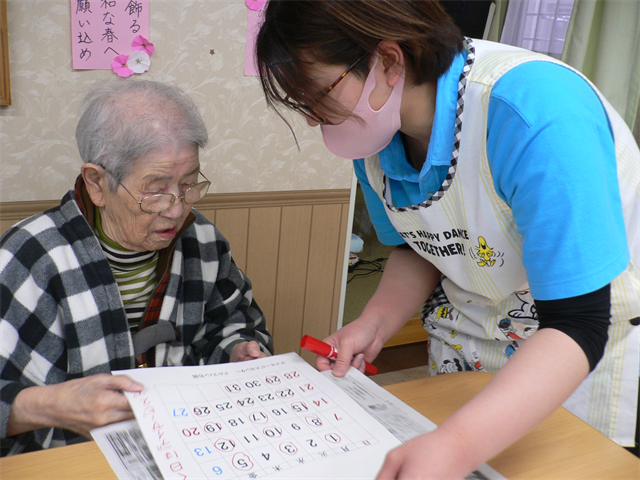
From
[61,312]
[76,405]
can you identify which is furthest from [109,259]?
[76,405]

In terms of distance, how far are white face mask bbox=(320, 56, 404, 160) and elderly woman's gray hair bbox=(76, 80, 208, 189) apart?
14.8 inches

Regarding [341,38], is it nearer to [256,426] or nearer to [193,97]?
→ [256,426]

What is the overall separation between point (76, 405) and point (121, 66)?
1.20 m

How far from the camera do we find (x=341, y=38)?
79 centimetres

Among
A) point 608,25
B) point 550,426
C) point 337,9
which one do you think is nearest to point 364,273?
point 608,25

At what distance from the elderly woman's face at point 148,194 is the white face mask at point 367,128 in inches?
14.5

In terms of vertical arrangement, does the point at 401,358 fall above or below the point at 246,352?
below

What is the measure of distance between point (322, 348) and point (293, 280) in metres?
A: 1.35

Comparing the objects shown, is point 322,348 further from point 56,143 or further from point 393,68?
point 56,143

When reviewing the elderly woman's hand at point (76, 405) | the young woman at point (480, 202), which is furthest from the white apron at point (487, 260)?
the elderly woman's hand at point (76, 405)

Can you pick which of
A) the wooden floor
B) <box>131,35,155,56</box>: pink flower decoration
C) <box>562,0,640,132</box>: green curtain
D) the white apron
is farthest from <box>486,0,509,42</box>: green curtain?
the white apron

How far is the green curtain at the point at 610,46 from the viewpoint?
2.32 meters

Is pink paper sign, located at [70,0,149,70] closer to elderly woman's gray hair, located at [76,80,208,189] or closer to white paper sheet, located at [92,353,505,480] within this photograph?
elderly woman's gray hair, located at [76,80,208,189]

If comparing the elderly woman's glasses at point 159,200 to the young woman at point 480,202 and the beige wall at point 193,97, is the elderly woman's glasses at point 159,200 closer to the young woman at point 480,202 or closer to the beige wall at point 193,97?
the young woman at point 480,202
